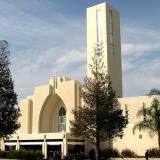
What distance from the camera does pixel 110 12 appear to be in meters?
62.5

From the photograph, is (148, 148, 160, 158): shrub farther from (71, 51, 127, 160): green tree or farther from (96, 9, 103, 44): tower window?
(96, 9, 103, 44): tower window

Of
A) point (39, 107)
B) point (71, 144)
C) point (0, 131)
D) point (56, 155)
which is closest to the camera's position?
point (0, 131)

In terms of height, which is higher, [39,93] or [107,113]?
[39,93]

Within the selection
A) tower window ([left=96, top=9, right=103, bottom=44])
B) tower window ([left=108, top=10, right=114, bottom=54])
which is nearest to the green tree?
tower window ([left=108, top=10, right=114, bottom=54])

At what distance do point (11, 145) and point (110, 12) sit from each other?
2449cm

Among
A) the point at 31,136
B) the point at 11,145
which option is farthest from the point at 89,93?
the point at 11,145

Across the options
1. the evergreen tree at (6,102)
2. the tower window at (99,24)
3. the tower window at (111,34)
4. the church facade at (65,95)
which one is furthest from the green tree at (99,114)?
the tower window at (99,24)

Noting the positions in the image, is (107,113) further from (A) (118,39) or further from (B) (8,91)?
(A) (118,39)

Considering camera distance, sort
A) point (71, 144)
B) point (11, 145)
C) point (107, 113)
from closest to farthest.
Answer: point (107, 113)
point (71, 144)
point (11, 145)

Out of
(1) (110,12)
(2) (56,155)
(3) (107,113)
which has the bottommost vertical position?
(2) (56,155)

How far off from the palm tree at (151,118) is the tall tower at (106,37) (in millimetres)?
12832

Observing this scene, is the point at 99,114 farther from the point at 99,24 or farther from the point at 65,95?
the point at 99,24

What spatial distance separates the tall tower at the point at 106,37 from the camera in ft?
196

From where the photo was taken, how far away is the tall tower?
59.8m
